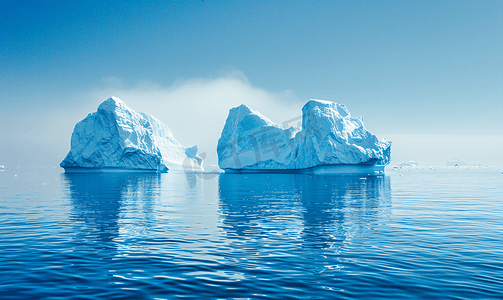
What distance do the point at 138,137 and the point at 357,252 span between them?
65.7 m

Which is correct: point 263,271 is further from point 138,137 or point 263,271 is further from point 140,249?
point 138,137

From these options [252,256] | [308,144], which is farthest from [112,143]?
[252,256]

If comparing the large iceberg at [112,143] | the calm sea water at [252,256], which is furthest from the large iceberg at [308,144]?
the calm sea water at [252,256]

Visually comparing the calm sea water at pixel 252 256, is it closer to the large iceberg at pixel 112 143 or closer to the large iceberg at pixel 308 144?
the large iceberg at pixel 308 144

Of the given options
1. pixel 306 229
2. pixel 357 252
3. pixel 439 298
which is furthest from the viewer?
pixel 306 229

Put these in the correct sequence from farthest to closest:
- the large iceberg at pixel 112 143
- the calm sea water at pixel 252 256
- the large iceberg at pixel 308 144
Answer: the large iceberg at pixel 112 143, the large iceberg at pixel 308 144, the calm sea water at pixel 252 256

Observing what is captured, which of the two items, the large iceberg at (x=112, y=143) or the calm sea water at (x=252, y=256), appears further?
the large iceberg at (x=112, y=143)

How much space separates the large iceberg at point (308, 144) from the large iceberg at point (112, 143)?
16.8 meters

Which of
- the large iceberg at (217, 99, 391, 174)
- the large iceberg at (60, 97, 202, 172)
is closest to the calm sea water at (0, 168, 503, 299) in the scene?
the large iceberg at (217, 99, 391, 174)

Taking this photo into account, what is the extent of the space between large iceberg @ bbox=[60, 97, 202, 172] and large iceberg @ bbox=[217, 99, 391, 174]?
1677 centimetres

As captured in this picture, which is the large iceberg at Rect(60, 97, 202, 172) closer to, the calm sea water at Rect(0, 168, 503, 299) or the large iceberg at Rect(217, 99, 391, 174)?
the large iceberg at Rect(217, 99, 391, 174)

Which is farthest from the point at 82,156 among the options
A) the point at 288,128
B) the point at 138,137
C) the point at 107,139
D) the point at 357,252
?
the point at 357,252

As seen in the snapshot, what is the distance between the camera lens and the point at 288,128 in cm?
7200

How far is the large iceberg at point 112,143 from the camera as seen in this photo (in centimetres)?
6494
